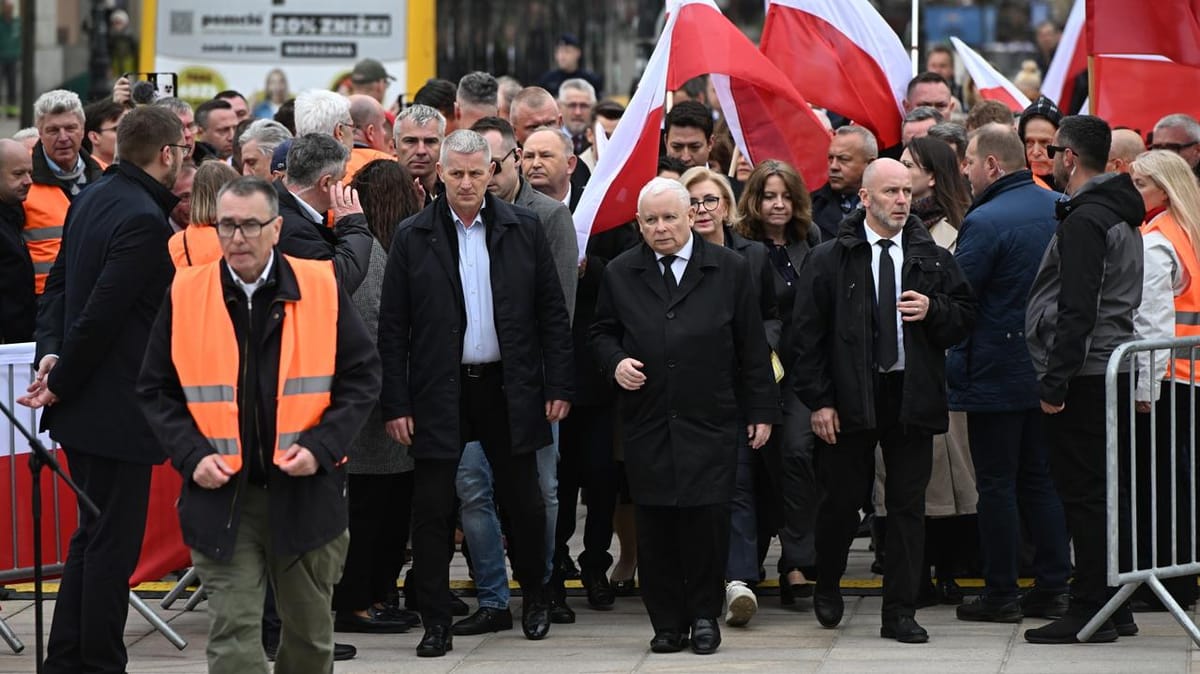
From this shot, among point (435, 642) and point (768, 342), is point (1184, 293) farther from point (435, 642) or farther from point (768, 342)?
point (435, 642)

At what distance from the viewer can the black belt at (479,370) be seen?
8.09 meters

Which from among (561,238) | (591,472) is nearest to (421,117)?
(561,238)

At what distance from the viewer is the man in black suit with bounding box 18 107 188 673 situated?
281 inches

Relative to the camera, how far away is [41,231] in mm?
10328

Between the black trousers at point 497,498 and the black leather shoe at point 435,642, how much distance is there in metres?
0.03

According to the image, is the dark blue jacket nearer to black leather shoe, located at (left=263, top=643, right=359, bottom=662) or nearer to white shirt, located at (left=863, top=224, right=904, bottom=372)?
white shirt, located at (left=863, top=224, right=904, bottom=372)

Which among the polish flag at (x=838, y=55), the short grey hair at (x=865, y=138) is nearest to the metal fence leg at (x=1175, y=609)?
the short grey hair at (x=865, y=138)

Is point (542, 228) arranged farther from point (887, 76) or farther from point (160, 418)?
point (887, 76)

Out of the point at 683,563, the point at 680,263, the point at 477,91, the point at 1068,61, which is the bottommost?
the point at 683,563

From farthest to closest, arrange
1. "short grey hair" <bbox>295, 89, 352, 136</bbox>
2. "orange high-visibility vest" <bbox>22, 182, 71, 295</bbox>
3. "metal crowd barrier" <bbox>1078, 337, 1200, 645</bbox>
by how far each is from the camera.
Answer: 1. "orange high-visibility vest" <bbox>22, 182, 71, 295</bbox>
2. "short grey hair" <bbox>295, 89, 352, 136</bbox>
3. "metal crowd barrier" <bbox>1078, 337, 1200, 645</bbox>

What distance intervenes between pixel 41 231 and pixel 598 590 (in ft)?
12.2

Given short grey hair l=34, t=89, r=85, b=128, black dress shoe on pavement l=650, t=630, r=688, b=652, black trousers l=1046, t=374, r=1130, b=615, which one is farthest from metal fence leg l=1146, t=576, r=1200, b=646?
short grey hair l=34, t=89, r=85, b=128

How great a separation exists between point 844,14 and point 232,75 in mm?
12152

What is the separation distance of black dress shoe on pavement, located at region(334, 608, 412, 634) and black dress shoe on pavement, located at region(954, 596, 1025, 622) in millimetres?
2489
